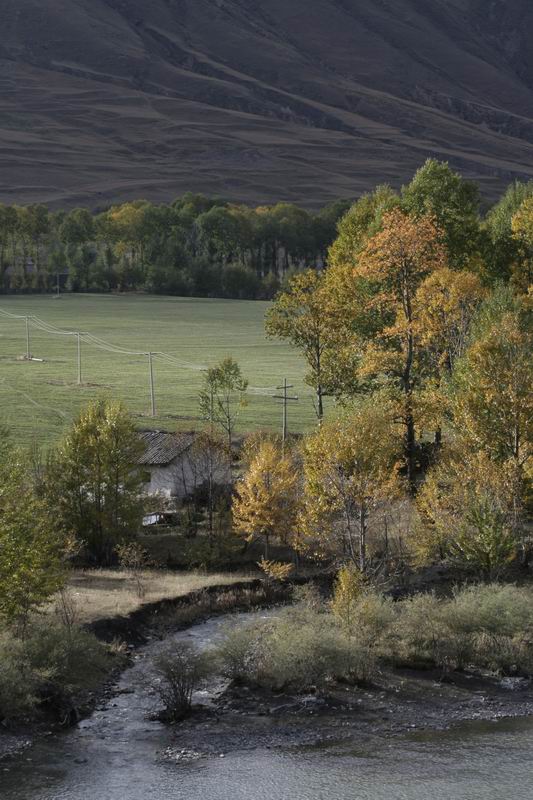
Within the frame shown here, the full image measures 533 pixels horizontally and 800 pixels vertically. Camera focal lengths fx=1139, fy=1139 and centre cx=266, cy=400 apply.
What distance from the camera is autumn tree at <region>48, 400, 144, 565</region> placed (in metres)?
64.3

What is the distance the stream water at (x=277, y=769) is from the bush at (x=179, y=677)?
117 cm

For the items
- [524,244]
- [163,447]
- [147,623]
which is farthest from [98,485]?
[524,244]

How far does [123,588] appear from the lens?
58156mm

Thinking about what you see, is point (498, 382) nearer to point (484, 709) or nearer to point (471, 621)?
point (471, 621)

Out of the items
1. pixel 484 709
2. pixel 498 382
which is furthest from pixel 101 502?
pixel 484 709

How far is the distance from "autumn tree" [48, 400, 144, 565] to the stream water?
871 inches

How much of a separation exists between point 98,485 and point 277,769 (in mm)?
28477

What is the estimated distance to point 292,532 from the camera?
6362cm

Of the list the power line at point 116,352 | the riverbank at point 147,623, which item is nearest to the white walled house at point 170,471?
the riverbank at point 147,623

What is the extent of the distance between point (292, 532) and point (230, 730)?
22154 millimetres

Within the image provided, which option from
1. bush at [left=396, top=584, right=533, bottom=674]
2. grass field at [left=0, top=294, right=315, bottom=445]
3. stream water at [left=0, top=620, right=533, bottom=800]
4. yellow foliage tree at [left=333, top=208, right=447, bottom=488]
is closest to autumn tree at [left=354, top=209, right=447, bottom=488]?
yellow foliage tree at [left=333, top=208, right=447, bottom=488]

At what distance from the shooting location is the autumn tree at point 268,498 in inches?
2454

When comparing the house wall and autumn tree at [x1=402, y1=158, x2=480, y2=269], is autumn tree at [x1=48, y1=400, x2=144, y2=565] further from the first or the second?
autumn tree at [x1=402, y1=158, x2=480, y2=269]

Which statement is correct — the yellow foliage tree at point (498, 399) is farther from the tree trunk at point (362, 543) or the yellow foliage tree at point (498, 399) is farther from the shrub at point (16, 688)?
the shrub at point (16, 688)
